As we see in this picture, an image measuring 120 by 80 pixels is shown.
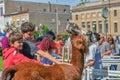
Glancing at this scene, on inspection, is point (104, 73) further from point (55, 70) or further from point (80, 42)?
point (55, 70)

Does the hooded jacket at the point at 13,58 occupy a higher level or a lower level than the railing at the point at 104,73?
higher

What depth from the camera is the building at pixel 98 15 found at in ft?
240

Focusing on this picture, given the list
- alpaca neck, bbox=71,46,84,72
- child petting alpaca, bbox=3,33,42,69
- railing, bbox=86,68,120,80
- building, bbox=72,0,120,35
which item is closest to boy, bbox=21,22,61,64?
child petting alpaca, bbox=3,33,42,69

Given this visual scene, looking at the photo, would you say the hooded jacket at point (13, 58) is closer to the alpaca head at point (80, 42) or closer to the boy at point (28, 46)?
the boy at point (28, 46)

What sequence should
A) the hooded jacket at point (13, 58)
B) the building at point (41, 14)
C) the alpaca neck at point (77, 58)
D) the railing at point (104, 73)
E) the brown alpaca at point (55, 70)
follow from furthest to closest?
1. the building at point (41, 14)
2. the railing at point (104, 73)
3. the hooded jacket at point (13, 58)
4. the alpaca neck at point (77, 58)
5. the brown alpaca at point (55, 70)

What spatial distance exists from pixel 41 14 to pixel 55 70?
76.8m

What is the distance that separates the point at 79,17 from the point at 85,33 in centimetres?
8059

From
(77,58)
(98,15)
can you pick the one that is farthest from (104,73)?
(98,15)

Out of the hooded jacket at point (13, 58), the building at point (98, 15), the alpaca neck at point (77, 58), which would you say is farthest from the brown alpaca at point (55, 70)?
the building at point (98, 15)

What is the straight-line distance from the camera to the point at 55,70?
12.9 ft

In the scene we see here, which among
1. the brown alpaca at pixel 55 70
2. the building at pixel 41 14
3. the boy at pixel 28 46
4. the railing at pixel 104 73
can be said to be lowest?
the railing at pixel 104 73

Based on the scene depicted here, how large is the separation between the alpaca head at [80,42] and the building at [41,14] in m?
74.4

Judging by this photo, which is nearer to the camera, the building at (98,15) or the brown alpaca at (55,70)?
the brown alpaca at (55,70)

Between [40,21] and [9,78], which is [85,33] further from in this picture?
[40,21]
